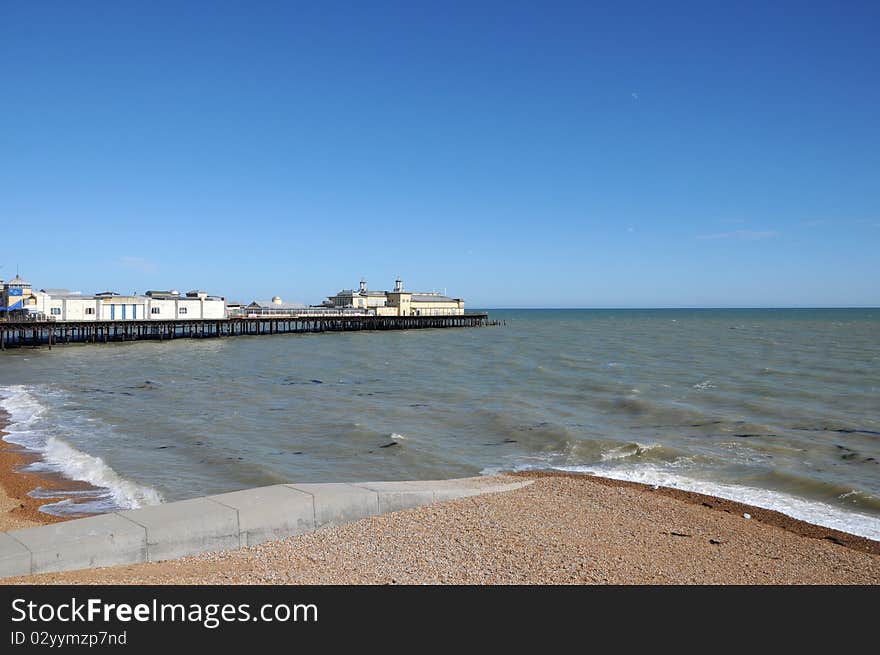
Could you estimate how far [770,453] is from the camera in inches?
674

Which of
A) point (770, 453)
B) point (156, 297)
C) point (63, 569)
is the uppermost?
point (156, 297)

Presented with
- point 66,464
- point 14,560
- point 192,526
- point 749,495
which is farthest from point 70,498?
point 749,495

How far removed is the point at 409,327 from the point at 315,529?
286 ft

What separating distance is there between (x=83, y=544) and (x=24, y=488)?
7617mm

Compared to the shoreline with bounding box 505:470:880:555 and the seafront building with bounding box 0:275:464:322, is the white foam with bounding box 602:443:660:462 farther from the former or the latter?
the seafront building with bounding box 0:275:464:322

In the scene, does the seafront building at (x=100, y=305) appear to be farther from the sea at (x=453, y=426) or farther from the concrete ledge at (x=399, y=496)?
the concrete ledge at (x=399, y=496)

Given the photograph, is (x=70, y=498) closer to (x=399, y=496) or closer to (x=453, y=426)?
(x=399, y=496)

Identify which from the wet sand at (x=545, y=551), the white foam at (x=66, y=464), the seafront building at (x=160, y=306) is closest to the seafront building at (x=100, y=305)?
the seafront building at (x=160, y=306)

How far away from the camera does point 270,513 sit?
28.6 ft

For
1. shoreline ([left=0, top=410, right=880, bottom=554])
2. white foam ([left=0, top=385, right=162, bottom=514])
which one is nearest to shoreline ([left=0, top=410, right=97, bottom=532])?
shoreline ([left=0, top=410, right=880, bottom=554])

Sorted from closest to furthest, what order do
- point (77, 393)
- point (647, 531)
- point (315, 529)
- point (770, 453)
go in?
1. point (315, 529)
2. point (647, 531)
3. point (770, 453)
4. point (77, 393)

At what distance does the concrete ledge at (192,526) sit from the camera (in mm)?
7078
